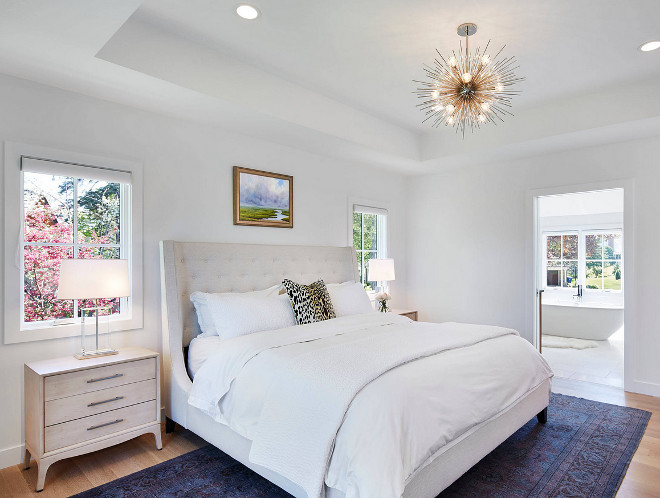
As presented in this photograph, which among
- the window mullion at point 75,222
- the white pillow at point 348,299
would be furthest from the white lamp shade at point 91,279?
the white pillow at point 348,299

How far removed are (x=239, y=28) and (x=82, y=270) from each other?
1.80 metres

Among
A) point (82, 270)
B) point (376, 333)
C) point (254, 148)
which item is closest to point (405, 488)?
point (376, 333)

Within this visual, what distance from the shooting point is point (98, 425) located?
2.61 meters

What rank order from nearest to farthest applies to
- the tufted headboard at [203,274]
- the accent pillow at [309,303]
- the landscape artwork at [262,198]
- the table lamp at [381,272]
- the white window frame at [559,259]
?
the tufted headboard at [203,274] → the accent pillow at [309,303] → the landscape artwork at [262,198] → the table lamp at [381,272] → the white window frame at [559,259]

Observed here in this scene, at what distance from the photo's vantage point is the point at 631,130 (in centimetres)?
382

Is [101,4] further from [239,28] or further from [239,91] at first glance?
[239,91]

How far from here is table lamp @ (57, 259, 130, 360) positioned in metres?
2.62

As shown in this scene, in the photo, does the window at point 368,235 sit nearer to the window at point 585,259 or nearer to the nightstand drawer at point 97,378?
the nightstand drawer at point 97,378

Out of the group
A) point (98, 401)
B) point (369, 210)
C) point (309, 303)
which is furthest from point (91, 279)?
point (369, 210)

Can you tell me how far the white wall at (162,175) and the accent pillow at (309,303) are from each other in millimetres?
736

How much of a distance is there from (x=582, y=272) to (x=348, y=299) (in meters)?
6.22

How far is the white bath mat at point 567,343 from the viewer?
5.99 meters

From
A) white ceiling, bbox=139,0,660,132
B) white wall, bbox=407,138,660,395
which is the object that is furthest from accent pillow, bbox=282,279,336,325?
white wall, bbox=407,138,660,395

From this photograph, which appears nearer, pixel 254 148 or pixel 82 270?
pixel 82 270
